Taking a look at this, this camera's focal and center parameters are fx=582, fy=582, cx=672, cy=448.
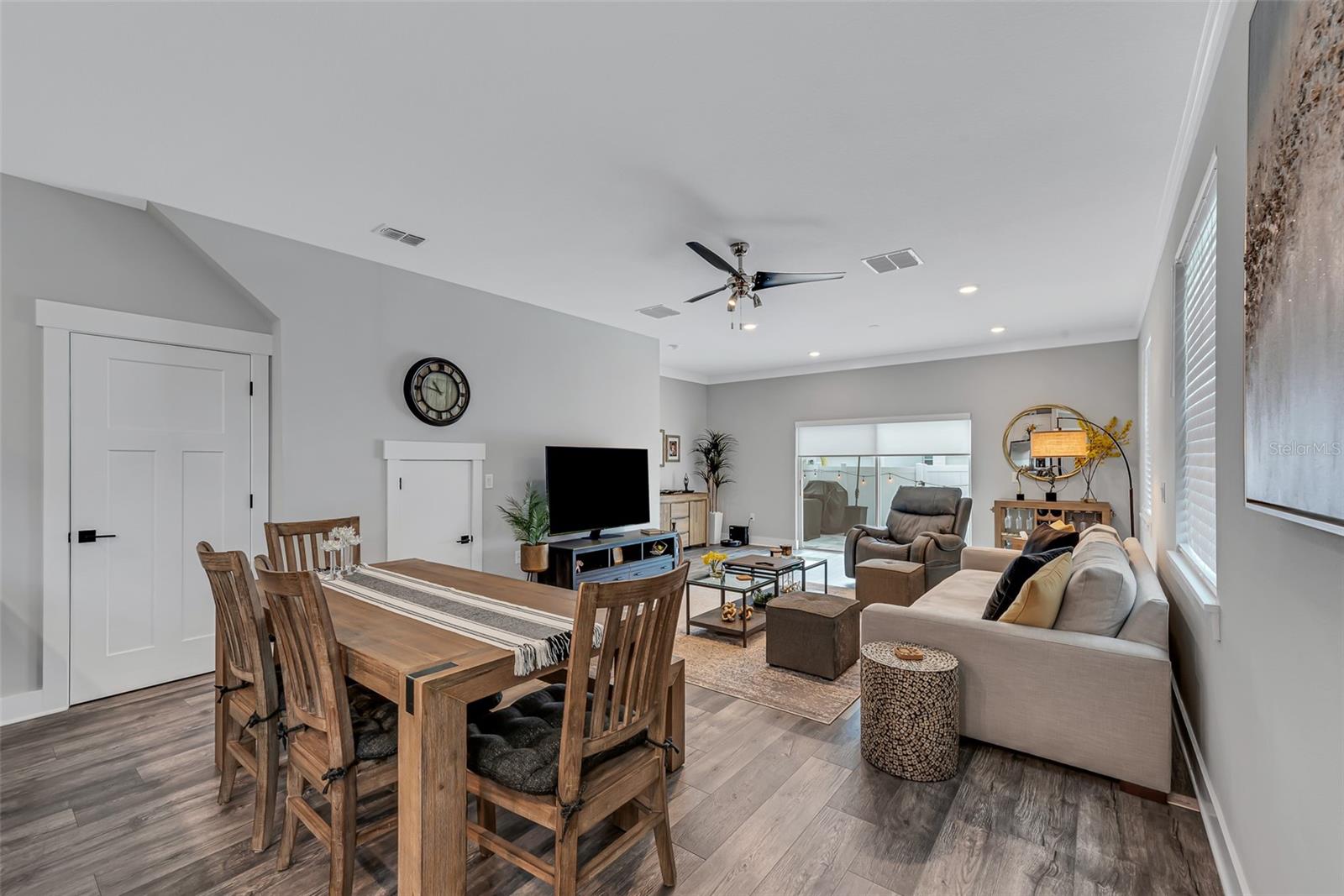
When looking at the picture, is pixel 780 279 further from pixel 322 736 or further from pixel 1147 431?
pixel 1147 431

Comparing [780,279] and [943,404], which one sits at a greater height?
[780,279]

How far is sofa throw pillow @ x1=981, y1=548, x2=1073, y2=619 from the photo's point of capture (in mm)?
2640

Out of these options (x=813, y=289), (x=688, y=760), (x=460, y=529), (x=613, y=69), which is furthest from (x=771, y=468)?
(x=613, y=69)

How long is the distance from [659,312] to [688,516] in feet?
12.5

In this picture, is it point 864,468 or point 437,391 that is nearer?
point 437,391

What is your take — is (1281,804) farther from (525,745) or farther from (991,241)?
(991,241)

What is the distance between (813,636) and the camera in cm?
343

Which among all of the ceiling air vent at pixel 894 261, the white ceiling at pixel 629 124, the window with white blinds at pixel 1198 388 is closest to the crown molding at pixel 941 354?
the white ceiling at pixel 629 124

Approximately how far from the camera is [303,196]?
3.06 metres

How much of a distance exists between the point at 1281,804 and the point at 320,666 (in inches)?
91.8

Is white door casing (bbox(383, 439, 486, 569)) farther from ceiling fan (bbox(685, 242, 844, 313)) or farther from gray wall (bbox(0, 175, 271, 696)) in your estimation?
ceiling fan (bbox(685, 242, 844, 313))

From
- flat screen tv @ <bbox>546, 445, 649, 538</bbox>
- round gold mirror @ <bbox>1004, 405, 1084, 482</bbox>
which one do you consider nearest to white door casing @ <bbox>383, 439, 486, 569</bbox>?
flat screen tv @ <bbox>546, 445, 649, 538</bbox>

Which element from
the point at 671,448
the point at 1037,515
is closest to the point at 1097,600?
the point at 1037,515

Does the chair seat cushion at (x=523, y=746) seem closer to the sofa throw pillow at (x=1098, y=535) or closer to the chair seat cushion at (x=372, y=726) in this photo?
the chair seat cushion at (x=372, y=726)
